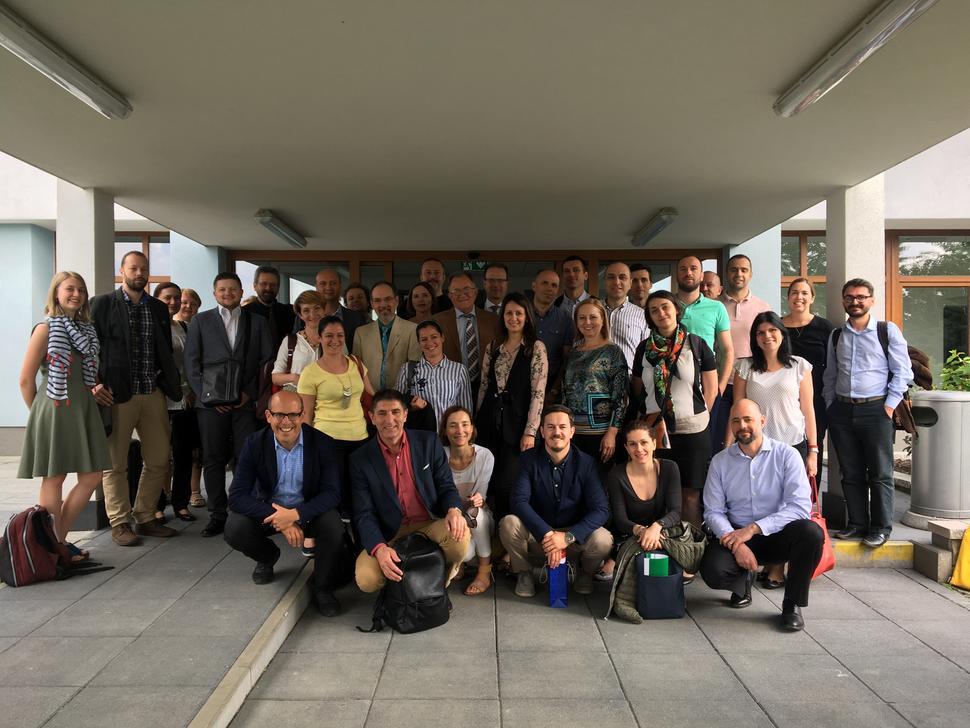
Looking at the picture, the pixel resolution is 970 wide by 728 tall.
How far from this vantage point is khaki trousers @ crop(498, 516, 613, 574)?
13.8 feet

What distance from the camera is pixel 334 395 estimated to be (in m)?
4.60

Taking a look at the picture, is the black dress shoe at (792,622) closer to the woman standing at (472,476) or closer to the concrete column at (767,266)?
the woman standing at (472,476)

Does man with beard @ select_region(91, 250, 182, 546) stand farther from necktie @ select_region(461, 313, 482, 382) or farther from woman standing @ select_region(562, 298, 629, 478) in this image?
woman standing @ select_region(562, 298, 629, 478)

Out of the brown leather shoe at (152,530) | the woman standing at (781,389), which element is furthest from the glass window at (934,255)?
the brown leather shoe at (152,530)

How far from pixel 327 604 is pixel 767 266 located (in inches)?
310

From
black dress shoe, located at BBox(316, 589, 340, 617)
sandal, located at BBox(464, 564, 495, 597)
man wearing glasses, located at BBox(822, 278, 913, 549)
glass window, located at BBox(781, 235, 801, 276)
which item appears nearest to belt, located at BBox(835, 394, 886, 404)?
man wearing glasses, located at BBox(822, 278, 913, 549)

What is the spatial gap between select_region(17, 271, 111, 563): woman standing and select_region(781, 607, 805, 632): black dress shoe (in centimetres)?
436

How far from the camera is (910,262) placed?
35.2 feet

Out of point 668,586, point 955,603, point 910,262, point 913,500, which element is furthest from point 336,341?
point 910,262

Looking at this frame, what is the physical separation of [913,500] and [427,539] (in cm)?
404

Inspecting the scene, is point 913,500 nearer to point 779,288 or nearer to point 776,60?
point 776,60

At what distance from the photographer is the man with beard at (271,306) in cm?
589

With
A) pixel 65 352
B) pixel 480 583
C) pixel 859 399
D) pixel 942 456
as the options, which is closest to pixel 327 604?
pixel 480 583

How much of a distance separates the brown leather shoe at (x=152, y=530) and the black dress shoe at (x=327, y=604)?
1.85 meters
